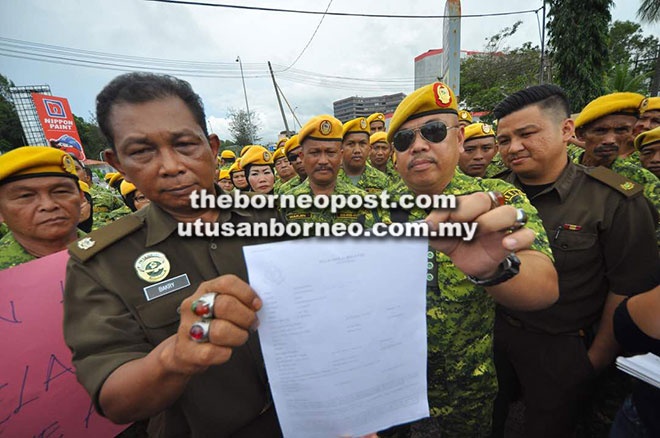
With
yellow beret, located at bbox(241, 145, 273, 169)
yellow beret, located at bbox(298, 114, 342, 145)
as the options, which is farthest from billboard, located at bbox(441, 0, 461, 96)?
yellow beret, located at bbox(298, 114, 342, 145)

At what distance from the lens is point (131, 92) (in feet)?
3.65

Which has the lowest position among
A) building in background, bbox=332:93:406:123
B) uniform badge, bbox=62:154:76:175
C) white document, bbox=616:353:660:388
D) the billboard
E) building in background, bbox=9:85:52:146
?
white document, bbox=616:353:660:388

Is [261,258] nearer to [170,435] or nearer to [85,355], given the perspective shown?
[85,355]

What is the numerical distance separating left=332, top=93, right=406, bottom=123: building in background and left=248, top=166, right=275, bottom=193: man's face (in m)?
76.8

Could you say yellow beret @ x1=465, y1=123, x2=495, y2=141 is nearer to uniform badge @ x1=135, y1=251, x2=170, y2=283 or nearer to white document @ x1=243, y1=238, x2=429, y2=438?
white document @ x1=243, y1=238, x2=429, y2=438

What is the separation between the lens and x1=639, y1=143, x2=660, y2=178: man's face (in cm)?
290

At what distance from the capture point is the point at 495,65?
24594 mm

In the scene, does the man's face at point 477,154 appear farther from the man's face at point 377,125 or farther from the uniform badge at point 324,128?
the man's face at point 377,125

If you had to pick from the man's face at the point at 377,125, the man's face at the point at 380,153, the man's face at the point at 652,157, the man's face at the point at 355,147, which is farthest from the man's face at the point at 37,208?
the man's face at the point at 377,125

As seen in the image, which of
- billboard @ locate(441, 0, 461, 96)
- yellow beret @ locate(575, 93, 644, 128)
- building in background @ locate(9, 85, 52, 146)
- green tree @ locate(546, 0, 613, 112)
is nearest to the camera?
yellow beret @ locate(575, 93, 644, 128)

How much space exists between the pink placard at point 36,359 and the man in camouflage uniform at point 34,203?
53 centimetres

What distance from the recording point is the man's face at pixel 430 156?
175 cm

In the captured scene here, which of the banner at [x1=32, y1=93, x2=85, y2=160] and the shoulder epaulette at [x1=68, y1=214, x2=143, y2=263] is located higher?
the banner at [x1=32, y1=93, x2=85, y2=160]

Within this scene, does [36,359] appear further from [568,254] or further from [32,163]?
[568,254]
